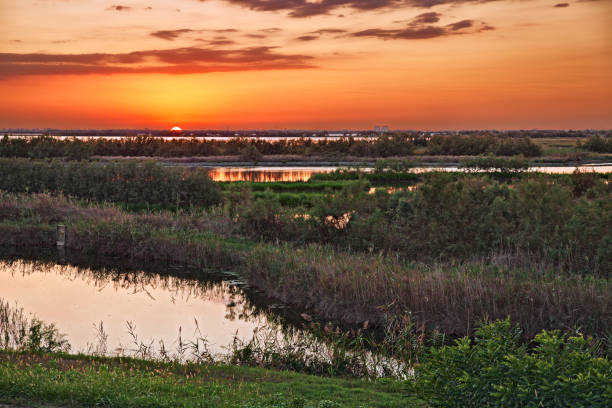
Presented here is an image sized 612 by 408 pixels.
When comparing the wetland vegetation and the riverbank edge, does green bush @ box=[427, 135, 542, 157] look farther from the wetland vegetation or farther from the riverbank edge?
the wetland vegetation

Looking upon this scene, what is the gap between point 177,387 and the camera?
898cm

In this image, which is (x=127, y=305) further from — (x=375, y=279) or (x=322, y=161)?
(x=322, y=161)

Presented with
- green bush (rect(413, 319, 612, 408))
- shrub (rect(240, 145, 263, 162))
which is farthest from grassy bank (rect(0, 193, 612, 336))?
shrub (rect(240, 145, 263, 162))

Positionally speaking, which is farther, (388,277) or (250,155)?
(250,155)

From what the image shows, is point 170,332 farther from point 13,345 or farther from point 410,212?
point 410,212

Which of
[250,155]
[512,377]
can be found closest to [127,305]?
[512,377]

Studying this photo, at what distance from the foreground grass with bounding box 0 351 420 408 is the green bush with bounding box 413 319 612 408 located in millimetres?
1074

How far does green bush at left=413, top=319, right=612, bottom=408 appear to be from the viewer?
20.1ft

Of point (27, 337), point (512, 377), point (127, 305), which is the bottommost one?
point (127, 305)

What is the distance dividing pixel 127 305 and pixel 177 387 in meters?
9.81

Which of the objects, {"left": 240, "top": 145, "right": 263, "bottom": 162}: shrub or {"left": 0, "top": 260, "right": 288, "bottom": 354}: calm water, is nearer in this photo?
{"left": 0, "top": 260, "right": 288, "bottom": 354}: calm water

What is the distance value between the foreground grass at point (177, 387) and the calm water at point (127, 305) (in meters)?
2.83

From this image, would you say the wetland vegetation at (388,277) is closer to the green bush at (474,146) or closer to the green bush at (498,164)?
the green bush at (498,164)

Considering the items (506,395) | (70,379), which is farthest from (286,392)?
(506,395)
